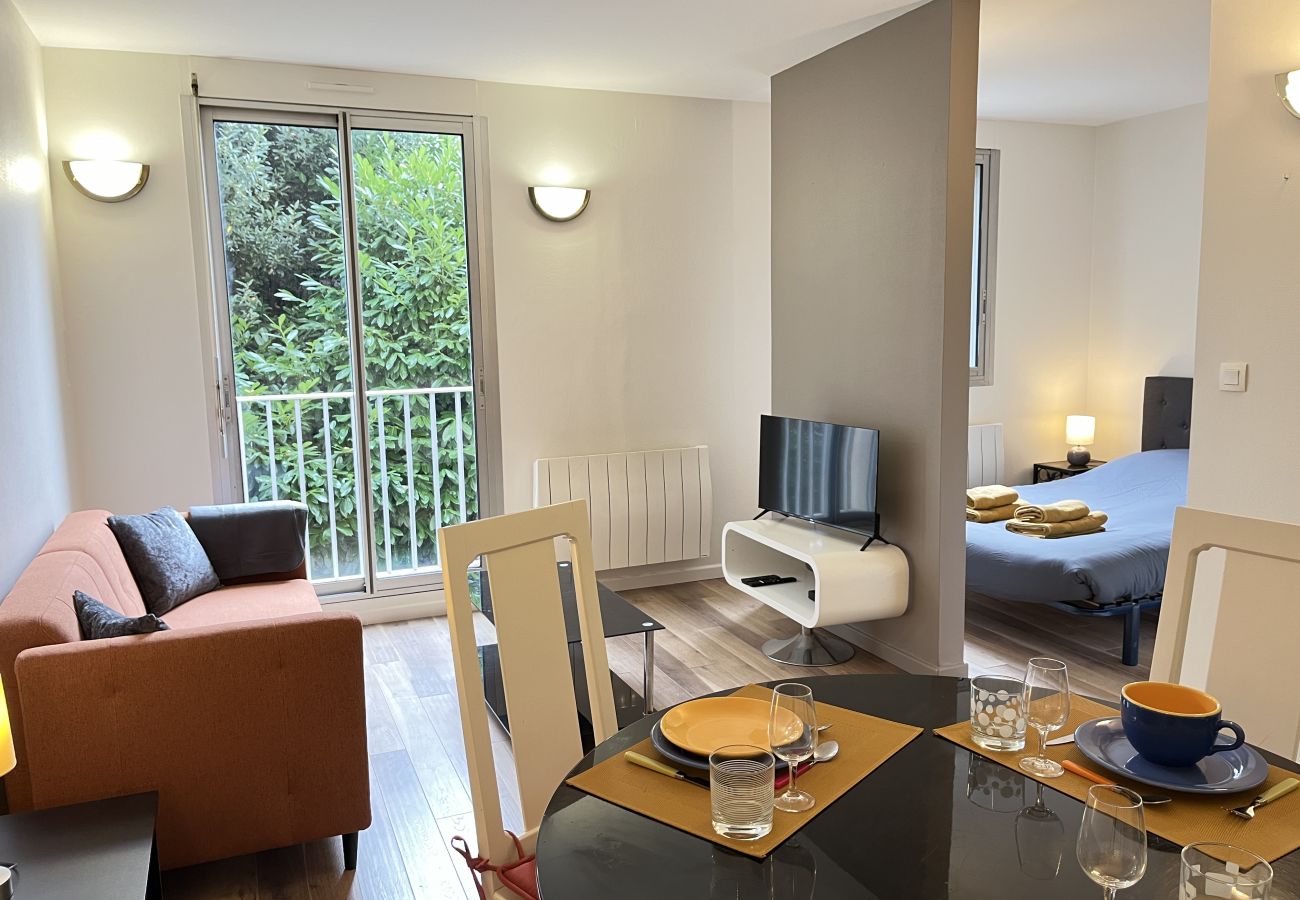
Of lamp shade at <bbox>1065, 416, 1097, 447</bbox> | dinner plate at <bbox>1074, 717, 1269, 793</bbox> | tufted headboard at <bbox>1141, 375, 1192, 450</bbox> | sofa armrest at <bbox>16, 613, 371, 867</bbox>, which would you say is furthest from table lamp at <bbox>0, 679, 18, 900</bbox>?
lamp shade at <bbox>1065, 416, 1097, 447</bbox>

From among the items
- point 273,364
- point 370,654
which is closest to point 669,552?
point 370,654

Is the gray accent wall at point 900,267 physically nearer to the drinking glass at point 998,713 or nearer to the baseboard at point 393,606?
the baseboard at point 393,606

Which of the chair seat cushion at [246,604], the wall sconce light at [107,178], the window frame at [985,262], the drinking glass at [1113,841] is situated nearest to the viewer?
the drinking glass at [1113,841]

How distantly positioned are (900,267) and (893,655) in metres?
1.57

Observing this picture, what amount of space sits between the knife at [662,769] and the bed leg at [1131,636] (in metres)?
3.16

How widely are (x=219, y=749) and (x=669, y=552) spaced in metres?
3.05

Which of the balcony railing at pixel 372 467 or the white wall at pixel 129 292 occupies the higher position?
the white wall at pixel 129 292

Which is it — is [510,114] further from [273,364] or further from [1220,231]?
[1220,231]

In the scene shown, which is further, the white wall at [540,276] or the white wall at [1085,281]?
the white wall at [1085,281]

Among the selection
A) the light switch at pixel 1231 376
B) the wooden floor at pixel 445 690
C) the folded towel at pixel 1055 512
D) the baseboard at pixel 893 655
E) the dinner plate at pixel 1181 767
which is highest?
the light switch at pixel 1231 376

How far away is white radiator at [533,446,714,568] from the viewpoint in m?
4.79

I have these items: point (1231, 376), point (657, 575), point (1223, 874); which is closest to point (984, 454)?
point (657, 575)

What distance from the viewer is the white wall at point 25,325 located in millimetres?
2859

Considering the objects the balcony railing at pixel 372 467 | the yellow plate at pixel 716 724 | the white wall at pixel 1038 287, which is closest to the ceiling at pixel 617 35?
the white wall at pixel 1038 287
